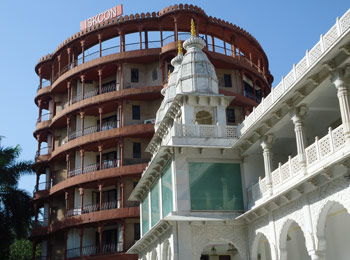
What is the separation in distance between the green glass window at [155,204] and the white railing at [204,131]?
4482 millimetres

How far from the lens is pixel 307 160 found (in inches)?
749

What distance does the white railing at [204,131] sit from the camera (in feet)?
82.3

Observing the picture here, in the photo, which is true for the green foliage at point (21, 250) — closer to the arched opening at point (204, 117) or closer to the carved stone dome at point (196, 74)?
the arched opening at point (204, 117)

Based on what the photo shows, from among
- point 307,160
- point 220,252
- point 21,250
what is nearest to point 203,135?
A: point 307,160

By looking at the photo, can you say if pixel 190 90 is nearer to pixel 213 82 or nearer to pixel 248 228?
pixel 213 82

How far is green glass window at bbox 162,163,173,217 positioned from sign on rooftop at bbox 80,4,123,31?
2453 cm

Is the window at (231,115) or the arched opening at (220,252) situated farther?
the window at (231,115)

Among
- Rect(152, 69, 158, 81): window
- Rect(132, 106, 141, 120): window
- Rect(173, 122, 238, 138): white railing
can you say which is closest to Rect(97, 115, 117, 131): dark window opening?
Result: Rect(132, 106, 141, 120): window

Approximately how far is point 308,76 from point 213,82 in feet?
35.6

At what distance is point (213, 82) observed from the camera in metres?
28.9

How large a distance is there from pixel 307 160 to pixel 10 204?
2809 cm

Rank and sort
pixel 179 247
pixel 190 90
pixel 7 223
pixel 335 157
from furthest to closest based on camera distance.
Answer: pixel 7 223 < pixel 190 90 < pixel 179 247 < pixel 335 157

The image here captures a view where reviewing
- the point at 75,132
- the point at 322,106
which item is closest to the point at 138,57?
the point at 75,132

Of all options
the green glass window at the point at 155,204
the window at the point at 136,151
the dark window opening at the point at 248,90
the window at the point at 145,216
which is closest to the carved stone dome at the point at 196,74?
the green glass window at the point at 155,204
